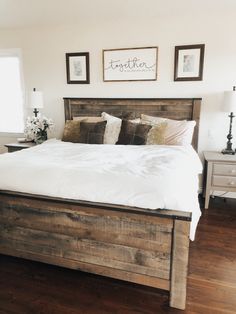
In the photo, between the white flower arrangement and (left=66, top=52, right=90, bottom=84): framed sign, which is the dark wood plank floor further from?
(left=66, top=52, right=90, bottom=84): framed sign

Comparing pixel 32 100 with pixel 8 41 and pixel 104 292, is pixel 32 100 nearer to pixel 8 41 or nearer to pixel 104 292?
pixel 8 41

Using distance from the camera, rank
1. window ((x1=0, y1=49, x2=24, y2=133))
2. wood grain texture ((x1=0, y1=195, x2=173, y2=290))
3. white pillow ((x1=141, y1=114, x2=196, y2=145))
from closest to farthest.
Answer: wood grain texture ((x1=0, y1=195, x2=173, y2=290)), white pillow ((x1=141, y1=114, x2=196, y2=145)), window ((x1=0, y1=49, x2=24, y2=133))

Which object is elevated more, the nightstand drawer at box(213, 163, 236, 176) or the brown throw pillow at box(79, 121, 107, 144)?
the brown throw pillow at box(79, 121, 107, 144)

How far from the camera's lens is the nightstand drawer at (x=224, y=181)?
3.08 m

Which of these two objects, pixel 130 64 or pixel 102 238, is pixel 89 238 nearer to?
pixel 102 238

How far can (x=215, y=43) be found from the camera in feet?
10.8

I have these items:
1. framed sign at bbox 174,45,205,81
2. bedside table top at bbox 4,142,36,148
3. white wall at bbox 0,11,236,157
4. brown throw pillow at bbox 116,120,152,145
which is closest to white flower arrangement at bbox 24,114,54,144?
bedside table top at bbox 4,142,36,148

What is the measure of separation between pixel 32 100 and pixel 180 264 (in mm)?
3209

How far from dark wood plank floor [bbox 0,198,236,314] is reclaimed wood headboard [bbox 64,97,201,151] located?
184 centimetres

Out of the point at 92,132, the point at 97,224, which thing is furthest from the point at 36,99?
the point at 97,224

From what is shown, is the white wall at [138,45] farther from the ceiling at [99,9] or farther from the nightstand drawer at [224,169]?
the nightstand drawer at [224,169]

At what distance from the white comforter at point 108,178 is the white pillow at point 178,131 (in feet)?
2.23

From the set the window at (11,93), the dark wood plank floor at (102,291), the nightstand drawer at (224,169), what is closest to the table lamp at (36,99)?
the window at (11,93)

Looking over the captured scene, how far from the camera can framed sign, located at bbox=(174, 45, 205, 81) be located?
11.0ft
